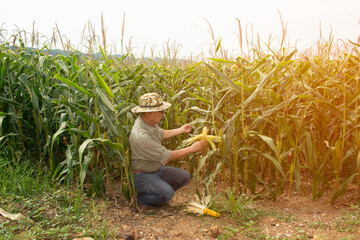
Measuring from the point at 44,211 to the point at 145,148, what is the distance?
3.40 feet

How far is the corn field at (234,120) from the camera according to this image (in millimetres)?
2799

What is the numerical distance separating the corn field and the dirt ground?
5.2 inches

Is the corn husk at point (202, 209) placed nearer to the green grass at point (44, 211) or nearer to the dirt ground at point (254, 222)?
the dirt ground at point (254, 222)

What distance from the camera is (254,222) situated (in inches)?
104

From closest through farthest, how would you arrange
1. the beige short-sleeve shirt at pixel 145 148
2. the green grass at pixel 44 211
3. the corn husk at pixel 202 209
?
the green grass at pixel 44 211
the corn husk at pixel 202 209
the beige short-sleeve shirt at pixel 145 148

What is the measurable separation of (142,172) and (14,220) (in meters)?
1.21

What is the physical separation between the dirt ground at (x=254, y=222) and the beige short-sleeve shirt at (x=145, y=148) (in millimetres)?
470

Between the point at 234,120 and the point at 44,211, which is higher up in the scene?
the point at 234,120

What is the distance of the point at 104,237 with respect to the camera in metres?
2.43

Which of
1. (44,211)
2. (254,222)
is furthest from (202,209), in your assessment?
(44,211)

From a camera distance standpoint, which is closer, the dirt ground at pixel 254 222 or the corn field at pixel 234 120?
the dirt ground at pixel 254 222

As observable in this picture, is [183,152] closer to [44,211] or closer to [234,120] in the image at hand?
[234,120]

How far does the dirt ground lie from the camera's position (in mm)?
2482

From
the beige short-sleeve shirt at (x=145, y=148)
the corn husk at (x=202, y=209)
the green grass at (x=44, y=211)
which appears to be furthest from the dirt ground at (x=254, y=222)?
the beige short-sleeve shirt at (x=145, y=148)
